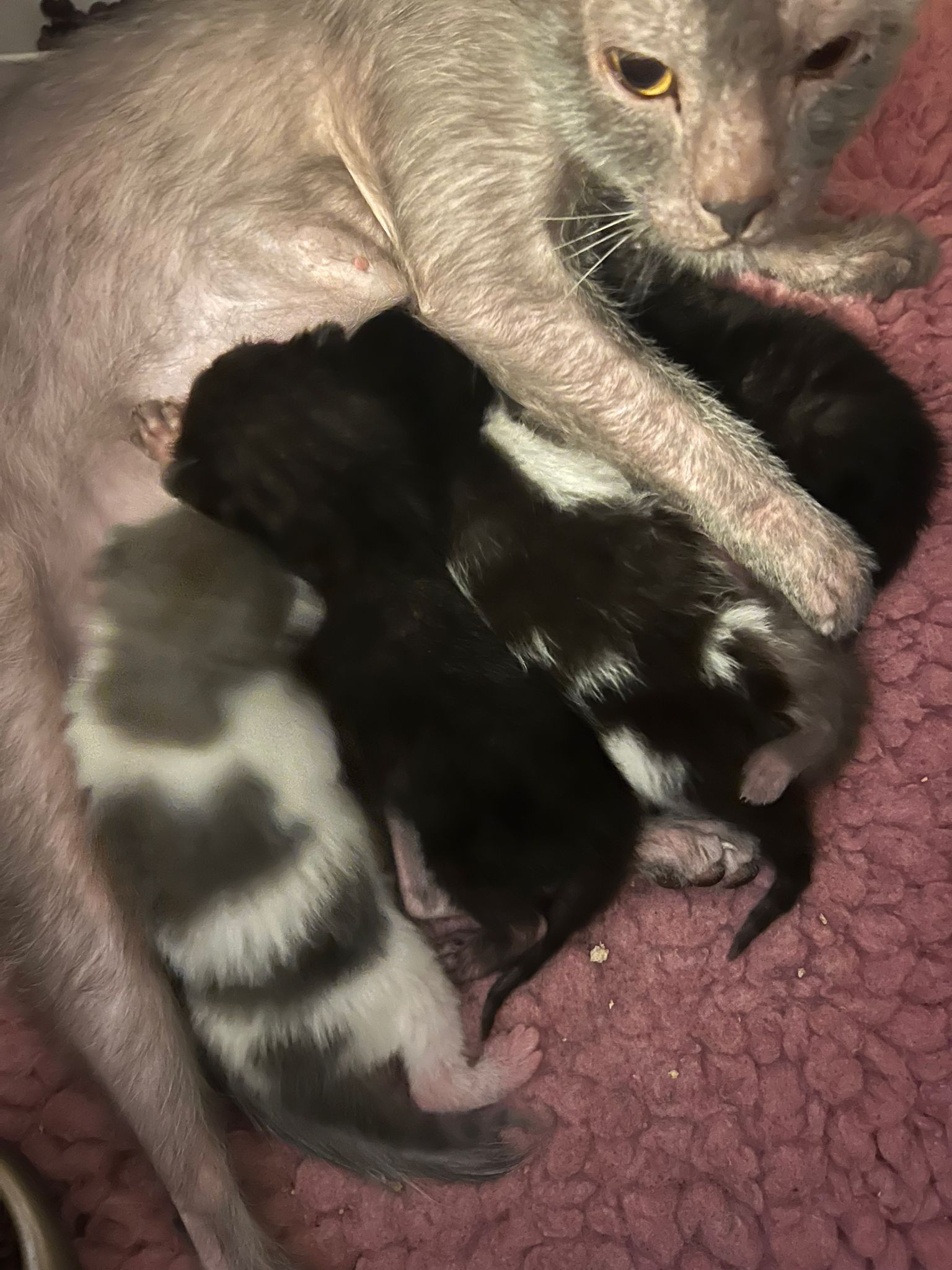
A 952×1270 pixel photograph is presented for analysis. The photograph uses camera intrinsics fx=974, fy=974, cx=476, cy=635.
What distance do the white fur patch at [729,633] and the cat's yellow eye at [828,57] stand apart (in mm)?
573

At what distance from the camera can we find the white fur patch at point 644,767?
3.85 ft

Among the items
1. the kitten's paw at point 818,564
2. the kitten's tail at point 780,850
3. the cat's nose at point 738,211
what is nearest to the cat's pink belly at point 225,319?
the cat's nose at point 738,211

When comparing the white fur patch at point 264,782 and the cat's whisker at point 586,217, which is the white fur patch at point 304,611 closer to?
the white fur patch at point 264,782

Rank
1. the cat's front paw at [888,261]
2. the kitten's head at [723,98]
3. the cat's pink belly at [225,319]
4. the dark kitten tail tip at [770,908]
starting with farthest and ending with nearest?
the cat's front paw at [888,261] < the cat's pink belly at [225,319] < the dark kitten tail tip at [770,908] < the kitten's head at [723,98]

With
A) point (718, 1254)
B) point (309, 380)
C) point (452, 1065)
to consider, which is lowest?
point (718, 1254)

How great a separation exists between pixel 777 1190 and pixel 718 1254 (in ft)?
0.34

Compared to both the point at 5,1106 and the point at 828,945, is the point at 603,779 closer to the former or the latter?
the point at 828,945

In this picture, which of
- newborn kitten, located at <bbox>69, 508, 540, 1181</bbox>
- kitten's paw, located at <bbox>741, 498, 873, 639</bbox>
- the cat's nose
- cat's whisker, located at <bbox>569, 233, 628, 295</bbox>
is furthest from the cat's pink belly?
kitten's paw, located at <bbox>741, 498, 873, 639</bbox>

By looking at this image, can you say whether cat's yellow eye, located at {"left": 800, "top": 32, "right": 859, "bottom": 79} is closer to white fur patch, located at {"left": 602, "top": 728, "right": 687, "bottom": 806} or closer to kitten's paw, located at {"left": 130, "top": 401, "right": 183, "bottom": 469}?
white fur patch, located at {"left": 602, "top": 728, "right": 687, "bottom": 806}

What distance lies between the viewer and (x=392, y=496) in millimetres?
1259

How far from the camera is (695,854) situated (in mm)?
1262

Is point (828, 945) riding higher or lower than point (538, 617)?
lower

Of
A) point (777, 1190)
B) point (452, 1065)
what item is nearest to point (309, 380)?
point (452, 1065)

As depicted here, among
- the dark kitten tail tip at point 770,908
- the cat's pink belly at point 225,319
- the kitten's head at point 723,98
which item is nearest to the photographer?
the kitten's head at point 723,98
